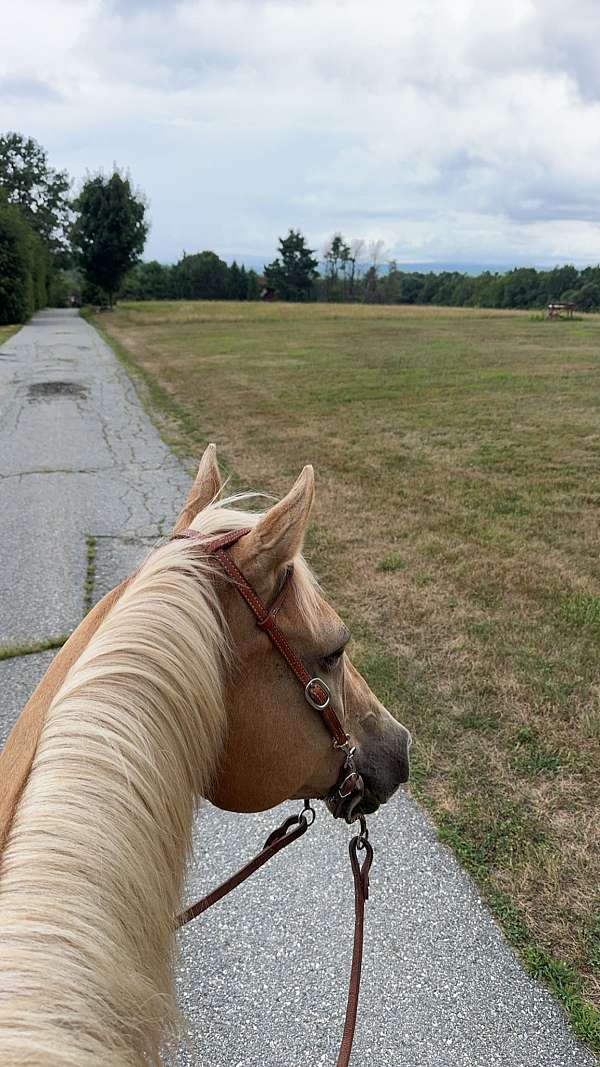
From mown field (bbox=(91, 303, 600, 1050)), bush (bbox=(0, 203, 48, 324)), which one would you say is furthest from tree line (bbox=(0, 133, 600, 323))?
mown field (bbox=(91, 303, 600, 1050))

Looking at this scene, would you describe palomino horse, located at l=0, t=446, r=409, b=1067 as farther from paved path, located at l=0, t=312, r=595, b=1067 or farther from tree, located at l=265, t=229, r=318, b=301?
tree, located at l=265, t=229, r=318, b=301

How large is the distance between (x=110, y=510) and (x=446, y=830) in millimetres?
5003

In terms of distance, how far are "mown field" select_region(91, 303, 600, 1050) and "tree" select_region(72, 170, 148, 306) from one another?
24.0 meters

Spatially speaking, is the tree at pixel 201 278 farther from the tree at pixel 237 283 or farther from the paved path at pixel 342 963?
the paved path at pixel 342 963

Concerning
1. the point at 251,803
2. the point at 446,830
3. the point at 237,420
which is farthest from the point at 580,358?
the point at 251,803

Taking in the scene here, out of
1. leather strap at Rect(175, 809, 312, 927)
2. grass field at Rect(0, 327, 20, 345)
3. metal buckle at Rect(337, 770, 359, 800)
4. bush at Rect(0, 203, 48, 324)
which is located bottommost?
leather strap at Rect(175, 809, 312, 927)

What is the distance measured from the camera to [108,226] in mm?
35062

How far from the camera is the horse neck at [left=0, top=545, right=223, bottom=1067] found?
881 millimetres

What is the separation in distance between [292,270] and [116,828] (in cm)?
6999

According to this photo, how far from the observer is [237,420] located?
434 inches

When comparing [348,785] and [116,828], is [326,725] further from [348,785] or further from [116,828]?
[116,828]

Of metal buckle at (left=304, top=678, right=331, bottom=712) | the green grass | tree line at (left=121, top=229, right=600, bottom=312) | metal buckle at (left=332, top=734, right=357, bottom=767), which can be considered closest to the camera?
metal buckle at (left=304, top=678, right=331, bottom=712)

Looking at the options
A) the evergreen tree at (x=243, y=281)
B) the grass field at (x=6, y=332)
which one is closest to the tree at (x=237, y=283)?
the evergreen tree at (x=243, y=281)

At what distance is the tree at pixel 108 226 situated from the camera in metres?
34.8
